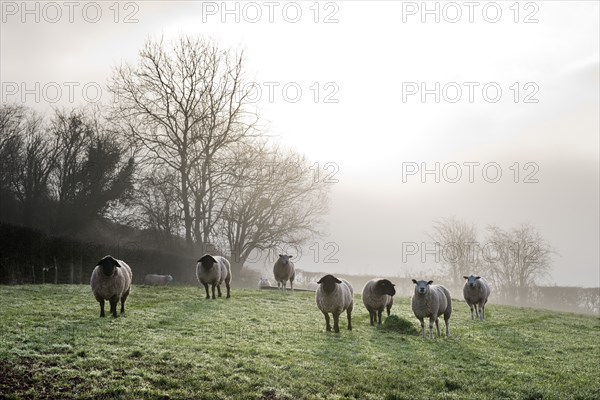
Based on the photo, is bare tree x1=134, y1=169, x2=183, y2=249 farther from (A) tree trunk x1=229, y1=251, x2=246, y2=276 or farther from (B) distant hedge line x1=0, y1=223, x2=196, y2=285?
(B) distant hedge line x1=0, y1=223, x2=196, y2=285

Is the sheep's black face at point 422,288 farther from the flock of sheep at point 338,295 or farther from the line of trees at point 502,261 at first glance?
the line of trees at point 502,261

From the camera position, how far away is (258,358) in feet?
39.7

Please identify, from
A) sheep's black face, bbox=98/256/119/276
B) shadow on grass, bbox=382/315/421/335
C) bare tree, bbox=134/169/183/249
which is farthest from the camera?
bare tree, bbox=134/169/183/249

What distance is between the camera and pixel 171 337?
548 inches

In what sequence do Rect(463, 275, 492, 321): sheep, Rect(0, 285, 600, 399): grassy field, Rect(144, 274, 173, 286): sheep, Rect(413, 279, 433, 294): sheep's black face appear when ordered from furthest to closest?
Rect(144, 274, 173, 286): sheep → Rect(463, 275, 492, 321): sheep → Rect(413, 279, 433, 294): sheep's black face → Rect(0, 285, 600, 399): grassy field

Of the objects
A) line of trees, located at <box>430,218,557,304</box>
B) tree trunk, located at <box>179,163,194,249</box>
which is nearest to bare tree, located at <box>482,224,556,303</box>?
line of trees, located at <box>430,218,557,304</box>

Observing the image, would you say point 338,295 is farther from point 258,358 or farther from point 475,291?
point 475,291

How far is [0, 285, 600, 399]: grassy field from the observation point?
388 inches

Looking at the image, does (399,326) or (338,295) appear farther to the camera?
(399,326)

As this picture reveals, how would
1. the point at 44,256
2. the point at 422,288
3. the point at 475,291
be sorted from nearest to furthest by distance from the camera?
the point at 422,288, the point at 475,291, the point at 44,256

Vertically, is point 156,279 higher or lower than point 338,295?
lower

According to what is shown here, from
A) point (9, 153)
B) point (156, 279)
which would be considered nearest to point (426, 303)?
point (156, 279)

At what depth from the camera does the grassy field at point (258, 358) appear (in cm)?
986

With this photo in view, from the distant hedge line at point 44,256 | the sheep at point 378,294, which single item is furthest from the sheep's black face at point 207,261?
the distant hedge line at point 44,256
